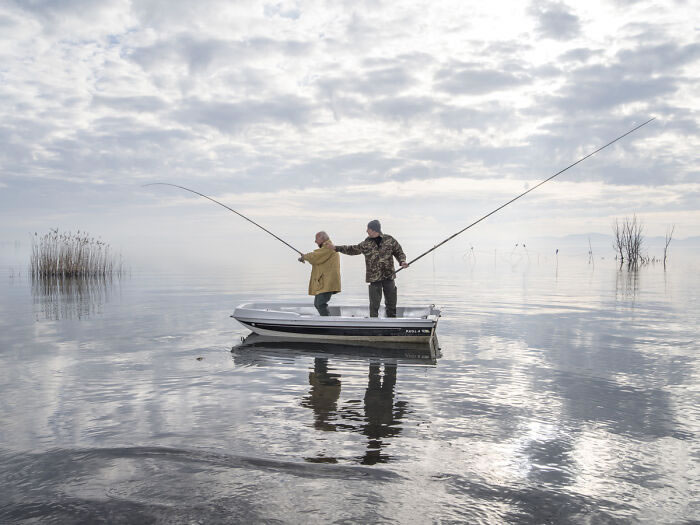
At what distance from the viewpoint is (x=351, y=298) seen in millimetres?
22219

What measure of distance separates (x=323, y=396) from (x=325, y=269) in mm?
4918

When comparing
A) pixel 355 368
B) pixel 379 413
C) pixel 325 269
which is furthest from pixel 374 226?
pixel 379 413

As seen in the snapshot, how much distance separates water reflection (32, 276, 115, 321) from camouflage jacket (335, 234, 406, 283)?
941cm

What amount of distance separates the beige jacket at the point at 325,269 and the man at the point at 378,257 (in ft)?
0.72

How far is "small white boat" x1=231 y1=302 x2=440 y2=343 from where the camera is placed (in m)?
11.3

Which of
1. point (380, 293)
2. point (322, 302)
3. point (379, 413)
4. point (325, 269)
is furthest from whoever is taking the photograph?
point (322, 302)

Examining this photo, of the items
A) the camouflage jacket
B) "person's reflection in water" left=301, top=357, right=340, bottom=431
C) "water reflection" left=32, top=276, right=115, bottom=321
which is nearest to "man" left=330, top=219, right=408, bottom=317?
the camouflage jacket

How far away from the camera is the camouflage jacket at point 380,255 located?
11.9 metres

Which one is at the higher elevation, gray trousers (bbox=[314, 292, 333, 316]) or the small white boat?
gray trousers (bbox=[314, 292, 333, 316])

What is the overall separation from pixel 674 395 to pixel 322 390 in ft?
15.8

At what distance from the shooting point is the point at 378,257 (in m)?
11.9

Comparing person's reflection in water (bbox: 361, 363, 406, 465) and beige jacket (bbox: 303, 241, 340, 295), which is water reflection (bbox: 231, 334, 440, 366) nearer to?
beige jacket (bbox: 303, 241, 340, 295)

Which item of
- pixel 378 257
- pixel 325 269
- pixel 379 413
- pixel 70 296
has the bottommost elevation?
pixel 379 413

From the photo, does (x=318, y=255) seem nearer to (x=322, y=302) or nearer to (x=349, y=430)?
(x=322, y=302)
